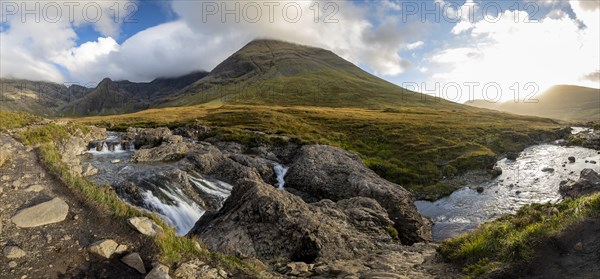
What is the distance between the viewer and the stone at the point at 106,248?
31.5 feet

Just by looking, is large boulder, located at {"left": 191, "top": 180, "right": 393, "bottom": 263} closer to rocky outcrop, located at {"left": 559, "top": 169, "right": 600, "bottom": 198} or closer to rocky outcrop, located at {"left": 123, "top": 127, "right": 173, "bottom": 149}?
rocky outcrop, located at {"left": 559, "top": 169, "right": 600, "bottom": 198}

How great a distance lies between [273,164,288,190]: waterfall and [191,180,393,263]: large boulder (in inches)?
703

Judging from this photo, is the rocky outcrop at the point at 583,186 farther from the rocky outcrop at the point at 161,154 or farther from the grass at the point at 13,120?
the grass at the point at 13,120

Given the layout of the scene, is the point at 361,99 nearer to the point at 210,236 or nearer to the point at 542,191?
the point at 542,191

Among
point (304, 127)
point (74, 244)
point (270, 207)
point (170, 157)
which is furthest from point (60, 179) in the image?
point (304, 127)

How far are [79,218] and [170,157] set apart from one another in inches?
1303

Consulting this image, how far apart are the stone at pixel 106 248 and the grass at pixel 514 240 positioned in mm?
10503

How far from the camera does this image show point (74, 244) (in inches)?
385

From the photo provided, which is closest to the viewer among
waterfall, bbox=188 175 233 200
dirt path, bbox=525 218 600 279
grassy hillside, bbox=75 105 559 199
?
dirt path, bbox=525 218 600 279

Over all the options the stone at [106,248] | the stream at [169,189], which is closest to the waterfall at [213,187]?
the stream at [169,189]

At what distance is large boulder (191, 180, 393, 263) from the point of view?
1639 centimetres

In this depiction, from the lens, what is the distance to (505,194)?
4044 centimetres

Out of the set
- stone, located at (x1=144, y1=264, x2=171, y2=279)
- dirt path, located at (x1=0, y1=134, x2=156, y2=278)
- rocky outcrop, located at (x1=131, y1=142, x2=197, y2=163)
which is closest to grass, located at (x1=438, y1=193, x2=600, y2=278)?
stone, located at (x1=144, y1=264, x2=171, y2=279)

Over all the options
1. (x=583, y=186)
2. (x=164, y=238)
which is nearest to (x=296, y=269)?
(x=164, y=238)
